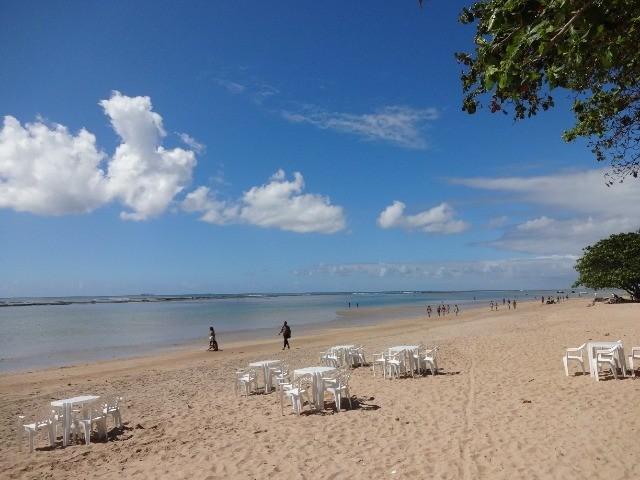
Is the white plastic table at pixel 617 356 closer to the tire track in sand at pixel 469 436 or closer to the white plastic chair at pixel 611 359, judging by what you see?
the white plastic chair at pixel 611 359

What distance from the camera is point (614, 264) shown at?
4366 centimetres

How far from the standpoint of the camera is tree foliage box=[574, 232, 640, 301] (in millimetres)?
42062

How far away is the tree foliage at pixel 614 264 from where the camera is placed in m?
42.1

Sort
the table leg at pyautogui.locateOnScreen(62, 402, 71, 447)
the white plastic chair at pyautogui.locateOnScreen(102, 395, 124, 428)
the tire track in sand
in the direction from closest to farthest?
1. the tire track in sand
2. the table leg at pyautogui.locateOnScreen(62, 402, 71, 447)
3. the white plastic chair at pyautogui.locateOnScreen(102, 395, 124, 428)

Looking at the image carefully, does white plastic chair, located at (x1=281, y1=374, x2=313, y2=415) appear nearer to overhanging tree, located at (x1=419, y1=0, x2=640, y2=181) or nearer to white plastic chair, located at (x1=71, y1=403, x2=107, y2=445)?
white plastic chair, located at (x1=71, y1=403, x2=107, y2=445)

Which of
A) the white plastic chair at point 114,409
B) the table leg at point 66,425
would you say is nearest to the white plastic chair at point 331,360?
the white plastic chair at point 114,409

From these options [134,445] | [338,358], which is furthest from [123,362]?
[134,445]

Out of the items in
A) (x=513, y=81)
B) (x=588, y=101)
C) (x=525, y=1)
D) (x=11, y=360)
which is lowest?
(x=11, y=360)

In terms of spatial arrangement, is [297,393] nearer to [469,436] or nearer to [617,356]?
[469,436]

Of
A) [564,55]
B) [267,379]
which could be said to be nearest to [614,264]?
[267,379]

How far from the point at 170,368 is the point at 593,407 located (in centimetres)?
1531

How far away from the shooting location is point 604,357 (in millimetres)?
10609

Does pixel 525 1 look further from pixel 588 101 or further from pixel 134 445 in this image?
pixel 134 445

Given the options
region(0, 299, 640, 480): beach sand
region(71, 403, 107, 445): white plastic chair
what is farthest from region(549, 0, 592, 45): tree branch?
region(71, 403, 107, 445): white plastic chair
